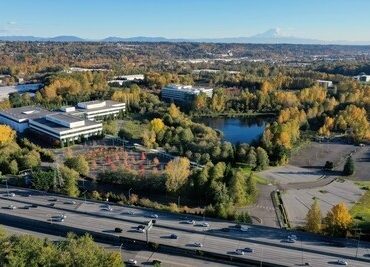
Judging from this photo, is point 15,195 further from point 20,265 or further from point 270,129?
point 270,129

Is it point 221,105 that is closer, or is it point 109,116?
point 109,116

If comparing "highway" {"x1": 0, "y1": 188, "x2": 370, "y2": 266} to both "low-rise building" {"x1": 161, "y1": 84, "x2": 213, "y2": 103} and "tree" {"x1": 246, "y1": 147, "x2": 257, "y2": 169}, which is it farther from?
"low-rise building" {"x1": 161, "y1": 84, "x2": 213, "y2": 103}

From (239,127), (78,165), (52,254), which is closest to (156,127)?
(78,165)

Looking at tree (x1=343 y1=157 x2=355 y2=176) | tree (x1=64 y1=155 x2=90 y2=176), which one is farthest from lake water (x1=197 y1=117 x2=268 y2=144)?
tree (x1=64 y1=155 x2=90 y2=176)

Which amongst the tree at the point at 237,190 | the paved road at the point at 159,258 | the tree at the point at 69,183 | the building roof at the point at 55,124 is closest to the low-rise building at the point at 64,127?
the building roof at the point at 55,124

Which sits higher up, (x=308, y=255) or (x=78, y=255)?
(x=78, y=255)

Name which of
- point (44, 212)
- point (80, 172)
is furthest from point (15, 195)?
point (80, 172)
